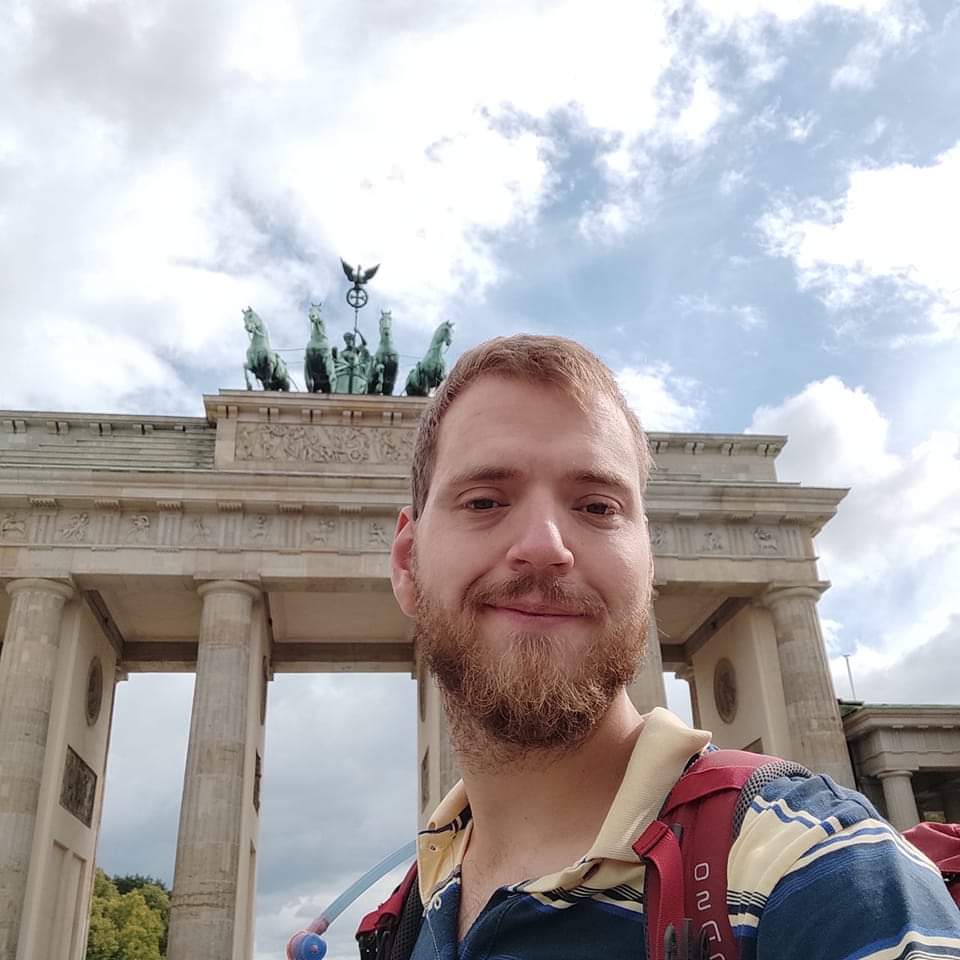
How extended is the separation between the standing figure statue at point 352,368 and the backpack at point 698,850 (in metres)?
27.5

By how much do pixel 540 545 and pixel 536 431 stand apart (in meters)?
0.25

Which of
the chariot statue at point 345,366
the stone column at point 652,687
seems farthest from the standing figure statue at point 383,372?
the stone column at point 652,687

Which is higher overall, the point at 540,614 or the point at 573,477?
the point at 573,477

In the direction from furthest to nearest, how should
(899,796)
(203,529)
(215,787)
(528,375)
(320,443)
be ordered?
(320,443)
(203,529)
(899,796)
(215,787)
(528,375)

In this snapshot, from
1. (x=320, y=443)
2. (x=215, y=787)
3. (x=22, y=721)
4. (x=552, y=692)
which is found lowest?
(x=552, y=692)

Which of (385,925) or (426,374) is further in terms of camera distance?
(426,374)

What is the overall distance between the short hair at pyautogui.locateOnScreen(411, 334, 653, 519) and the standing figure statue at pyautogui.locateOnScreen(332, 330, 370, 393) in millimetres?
26696

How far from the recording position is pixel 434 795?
22.7 m

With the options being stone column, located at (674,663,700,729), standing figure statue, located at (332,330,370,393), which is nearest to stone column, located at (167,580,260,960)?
standing figure statue, located at (332,330,370,393)

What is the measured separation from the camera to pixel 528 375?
69.9 inches

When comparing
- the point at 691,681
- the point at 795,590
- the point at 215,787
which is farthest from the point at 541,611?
the point at 691,681

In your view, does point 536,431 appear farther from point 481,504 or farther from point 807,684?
point 807,684

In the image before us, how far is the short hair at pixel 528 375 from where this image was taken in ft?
5.81

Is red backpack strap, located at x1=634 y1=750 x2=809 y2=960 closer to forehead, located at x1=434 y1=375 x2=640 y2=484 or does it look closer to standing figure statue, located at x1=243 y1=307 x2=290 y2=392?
forehead, located at x1=434 y1=375 x2=640 y2=484
